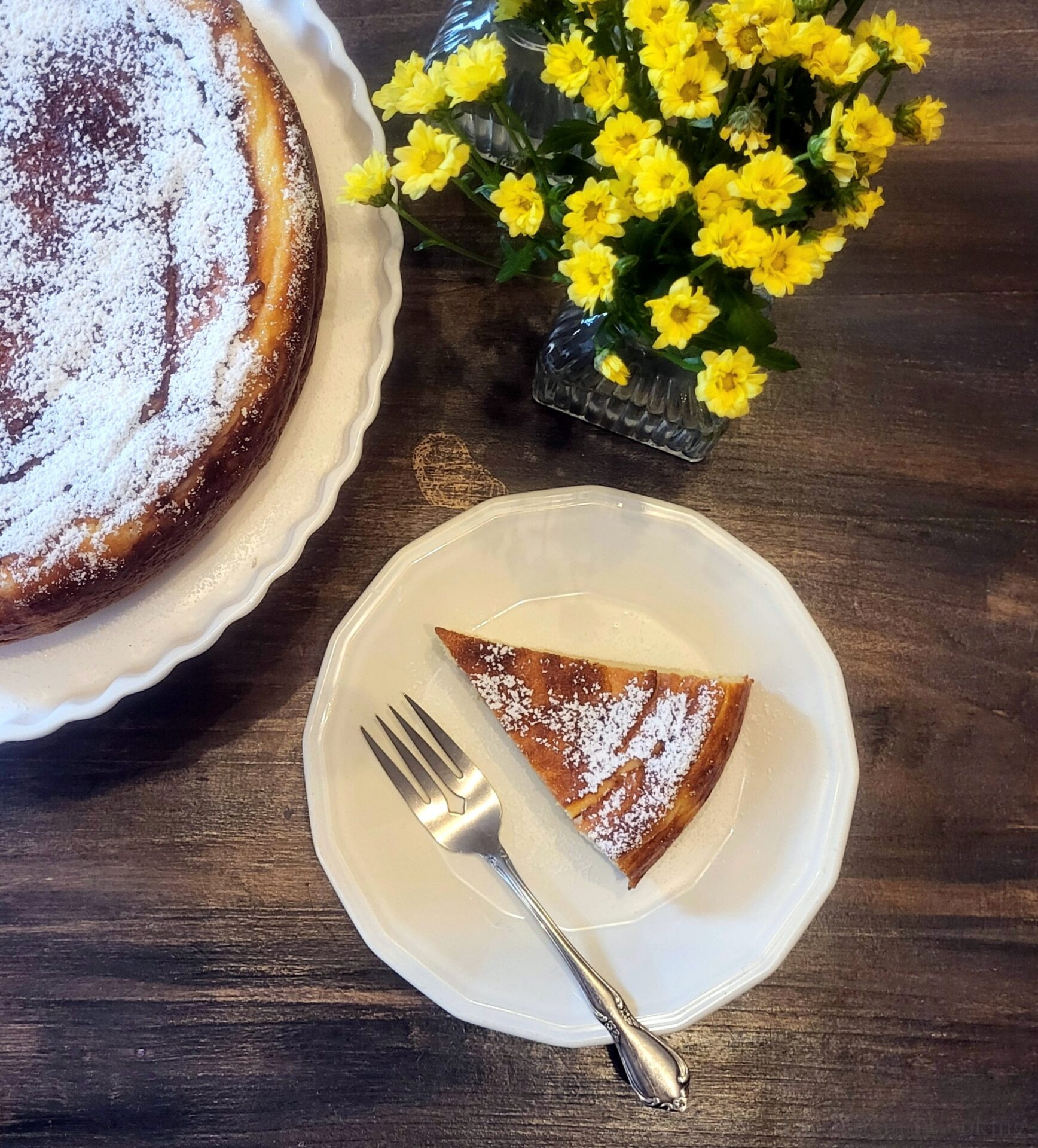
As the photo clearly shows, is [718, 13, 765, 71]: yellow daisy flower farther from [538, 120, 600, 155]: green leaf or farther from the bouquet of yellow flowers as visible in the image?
[538, 120, 600, 155]: green leaf

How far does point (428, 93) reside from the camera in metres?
0.75

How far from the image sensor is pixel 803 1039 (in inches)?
47.2

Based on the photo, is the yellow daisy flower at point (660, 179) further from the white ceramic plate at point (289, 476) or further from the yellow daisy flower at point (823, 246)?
the white ceramic plate at point (289, 476)

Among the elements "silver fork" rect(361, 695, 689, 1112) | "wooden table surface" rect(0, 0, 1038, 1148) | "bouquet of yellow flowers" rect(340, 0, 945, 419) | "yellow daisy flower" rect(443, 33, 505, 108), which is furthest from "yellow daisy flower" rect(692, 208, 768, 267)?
"silver fork" rect(361, 695, 689, 1112)

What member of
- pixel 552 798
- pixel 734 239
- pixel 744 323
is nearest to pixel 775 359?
pixel 744 323

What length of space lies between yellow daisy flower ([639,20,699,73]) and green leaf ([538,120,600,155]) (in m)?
0.10

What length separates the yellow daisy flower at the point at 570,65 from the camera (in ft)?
2.31

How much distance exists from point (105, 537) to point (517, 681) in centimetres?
53

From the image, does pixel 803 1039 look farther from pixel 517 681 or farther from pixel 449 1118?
pixel 517 681

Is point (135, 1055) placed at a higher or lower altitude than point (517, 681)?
lower

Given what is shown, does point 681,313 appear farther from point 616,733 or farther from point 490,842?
point 490,842

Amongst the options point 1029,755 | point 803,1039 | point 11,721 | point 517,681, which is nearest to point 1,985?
point 11,721

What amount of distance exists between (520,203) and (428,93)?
118 mm

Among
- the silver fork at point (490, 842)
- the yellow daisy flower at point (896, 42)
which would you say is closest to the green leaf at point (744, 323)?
the yellow daisy flower at point (896, 42)
